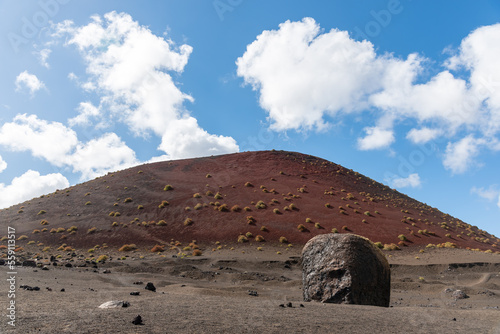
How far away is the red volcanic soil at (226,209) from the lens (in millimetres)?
36562

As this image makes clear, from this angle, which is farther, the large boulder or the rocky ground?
the large boulder

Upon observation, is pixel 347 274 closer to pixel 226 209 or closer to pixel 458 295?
pixel 458 295

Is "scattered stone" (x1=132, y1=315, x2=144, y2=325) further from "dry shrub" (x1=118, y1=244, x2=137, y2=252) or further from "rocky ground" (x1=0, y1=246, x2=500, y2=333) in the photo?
"dry shrub" (x1=118, y1=244, x2=137, y2=252)

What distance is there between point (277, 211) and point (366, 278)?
30101mm

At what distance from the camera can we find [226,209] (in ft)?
136

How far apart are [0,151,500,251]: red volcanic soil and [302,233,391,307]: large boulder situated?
2244cm

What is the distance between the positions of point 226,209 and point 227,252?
12.2m

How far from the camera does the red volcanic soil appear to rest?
120 feet

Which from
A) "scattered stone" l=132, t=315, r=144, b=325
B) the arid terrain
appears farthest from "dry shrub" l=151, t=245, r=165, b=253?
"scattered stone" l=132, t=315, r=144, b=325

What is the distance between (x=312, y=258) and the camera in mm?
12055

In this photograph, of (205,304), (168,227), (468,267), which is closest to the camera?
(205,304)

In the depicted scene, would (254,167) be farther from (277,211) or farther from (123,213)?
(123,213)

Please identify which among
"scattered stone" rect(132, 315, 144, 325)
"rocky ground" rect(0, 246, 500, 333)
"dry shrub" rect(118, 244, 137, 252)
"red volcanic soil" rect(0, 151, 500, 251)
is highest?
"red volcanic soil" rect(0, 151, 500, 251)

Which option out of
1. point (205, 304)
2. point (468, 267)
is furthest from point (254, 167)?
point (205, 304)
